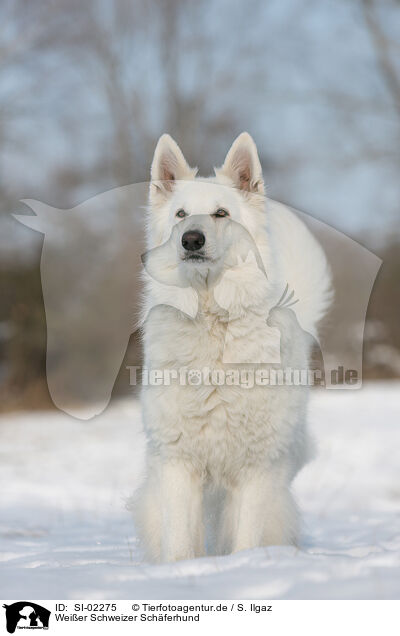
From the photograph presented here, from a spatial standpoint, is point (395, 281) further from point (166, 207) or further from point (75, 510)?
point (166, 207)

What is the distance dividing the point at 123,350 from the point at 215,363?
1.59 m

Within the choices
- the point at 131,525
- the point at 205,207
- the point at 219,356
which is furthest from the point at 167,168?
the point at 131,525

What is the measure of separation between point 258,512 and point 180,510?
393 millimetres

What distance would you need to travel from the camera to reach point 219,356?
3.59 m

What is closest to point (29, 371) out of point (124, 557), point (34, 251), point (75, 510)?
point (34, 251)

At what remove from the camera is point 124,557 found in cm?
418

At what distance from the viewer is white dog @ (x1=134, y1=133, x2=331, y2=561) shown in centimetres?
346

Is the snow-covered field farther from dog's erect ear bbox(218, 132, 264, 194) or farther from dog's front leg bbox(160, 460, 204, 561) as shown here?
dog's erect ear bbox(218, 132, 264, 194)

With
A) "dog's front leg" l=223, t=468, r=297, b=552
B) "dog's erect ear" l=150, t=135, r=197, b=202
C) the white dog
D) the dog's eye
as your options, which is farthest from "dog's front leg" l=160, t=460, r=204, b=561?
"dog's erect ear" l=150, t=135, r=197, b=202

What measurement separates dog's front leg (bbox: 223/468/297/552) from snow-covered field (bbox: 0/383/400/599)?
340mm

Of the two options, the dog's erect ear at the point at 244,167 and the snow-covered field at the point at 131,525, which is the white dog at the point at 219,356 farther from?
the snow-covered field at the point at 131,525

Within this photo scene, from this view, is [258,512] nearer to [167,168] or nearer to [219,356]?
[219,356]
